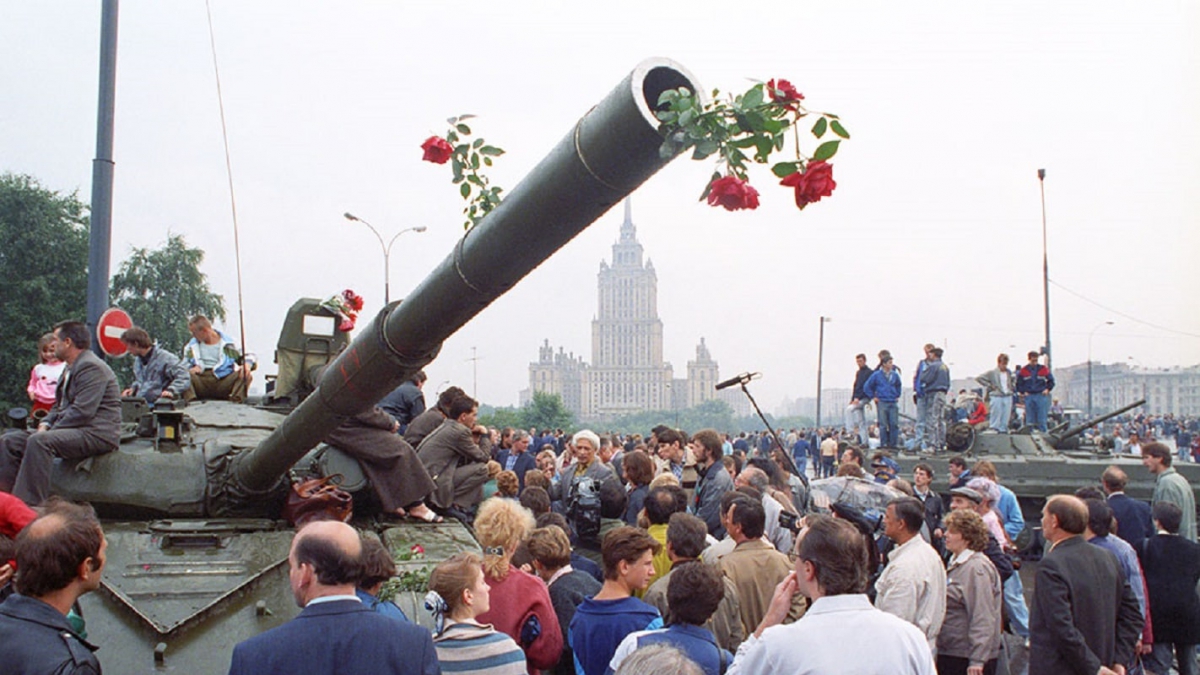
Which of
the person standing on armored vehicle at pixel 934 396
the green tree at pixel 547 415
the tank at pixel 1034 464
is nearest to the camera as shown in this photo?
the tank at pixel 1034 464

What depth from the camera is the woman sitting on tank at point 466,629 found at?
4281 mm

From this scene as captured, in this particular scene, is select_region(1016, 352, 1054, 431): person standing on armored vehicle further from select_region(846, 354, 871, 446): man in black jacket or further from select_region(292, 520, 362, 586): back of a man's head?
select_region(292, 520, 362, 586): back of a man's head

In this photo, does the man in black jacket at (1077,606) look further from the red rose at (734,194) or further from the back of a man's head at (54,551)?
the back of a man's head at (54,551)

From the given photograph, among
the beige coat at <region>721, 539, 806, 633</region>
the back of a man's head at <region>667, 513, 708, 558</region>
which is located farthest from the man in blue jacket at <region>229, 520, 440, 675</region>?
the beige coat at <region>721, 539, 806, 633</region>

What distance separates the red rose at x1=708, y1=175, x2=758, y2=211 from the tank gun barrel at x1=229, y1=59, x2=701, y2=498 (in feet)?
0.59

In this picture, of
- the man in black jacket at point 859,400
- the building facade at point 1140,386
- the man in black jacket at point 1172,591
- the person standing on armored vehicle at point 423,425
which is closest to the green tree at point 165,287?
the man in black jacket at point 859,400

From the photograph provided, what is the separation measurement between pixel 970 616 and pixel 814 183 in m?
4.28

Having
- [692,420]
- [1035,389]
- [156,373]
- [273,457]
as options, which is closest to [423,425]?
[156,373]

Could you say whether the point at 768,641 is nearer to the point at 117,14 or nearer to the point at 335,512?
the point at 335,512

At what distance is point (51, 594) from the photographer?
3.65 m

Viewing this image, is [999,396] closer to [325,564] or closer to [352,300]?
[352,300]

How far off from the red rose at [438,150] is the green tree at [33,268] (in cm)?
2912

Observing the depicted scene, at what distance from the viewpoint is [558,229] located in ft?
10.2

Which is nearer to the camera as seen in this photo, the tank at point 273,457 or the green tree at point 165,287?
the tank at point 273,457
